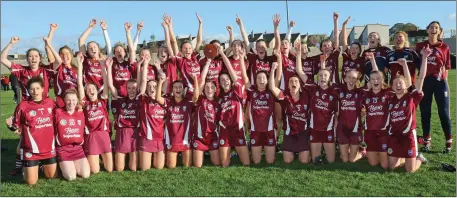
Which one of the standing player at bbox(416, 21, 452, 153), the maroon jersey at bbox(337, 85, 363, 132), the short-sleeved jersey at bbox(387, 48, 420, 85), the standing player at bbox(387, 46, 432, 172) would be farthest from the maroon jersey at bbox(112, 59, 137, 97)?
the standing player at bbox(416, 21, 452, 153)

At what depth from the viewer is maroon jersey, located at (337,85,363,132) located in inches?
256

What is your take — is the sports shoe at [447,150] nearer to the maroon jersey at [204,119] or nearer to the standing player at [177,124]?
the maroon jersey at [204,119]

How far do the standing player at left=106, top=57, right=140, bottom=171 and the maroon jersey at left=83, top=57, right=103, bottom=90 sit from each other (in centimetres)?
72

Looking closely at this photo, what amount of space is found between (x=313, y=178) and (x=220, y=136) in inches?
67.2

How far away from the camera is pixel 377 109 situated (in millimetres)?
6219

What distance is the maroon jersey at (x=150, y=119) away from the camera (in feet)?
21.1

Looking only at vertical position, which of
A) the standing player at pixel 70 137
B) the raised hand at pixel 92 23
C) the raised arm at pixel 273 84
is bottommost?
the standing player at pixel 70 137

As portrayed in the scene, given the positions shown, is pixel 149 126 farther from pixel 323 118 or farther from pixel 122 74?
pixel 323 118

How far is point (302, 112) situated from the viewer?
6684mm

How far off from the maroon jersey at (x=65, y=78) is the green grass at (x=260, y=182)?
1.57 metres

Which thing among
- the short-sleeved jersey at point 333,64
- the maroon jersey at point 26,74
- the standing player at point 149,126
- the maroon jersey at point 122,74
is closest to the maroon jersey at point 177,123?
the standing player at point 149,126

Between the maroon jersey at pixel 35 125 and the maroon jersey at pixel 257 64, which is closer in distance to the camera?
the maroon jersey at pixel 35 125

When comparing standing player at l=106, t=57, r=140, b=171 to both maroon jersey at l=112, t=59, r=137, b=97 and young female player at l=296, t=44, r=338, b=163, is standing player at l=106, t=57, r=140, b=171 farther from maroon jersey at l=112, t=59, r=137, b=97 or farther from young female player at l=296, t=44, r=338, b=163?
young female player at l=296, t=44, r=338, b=163

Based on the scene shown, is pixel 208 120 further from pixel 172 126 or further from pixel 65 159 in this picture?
pixel 65 159
